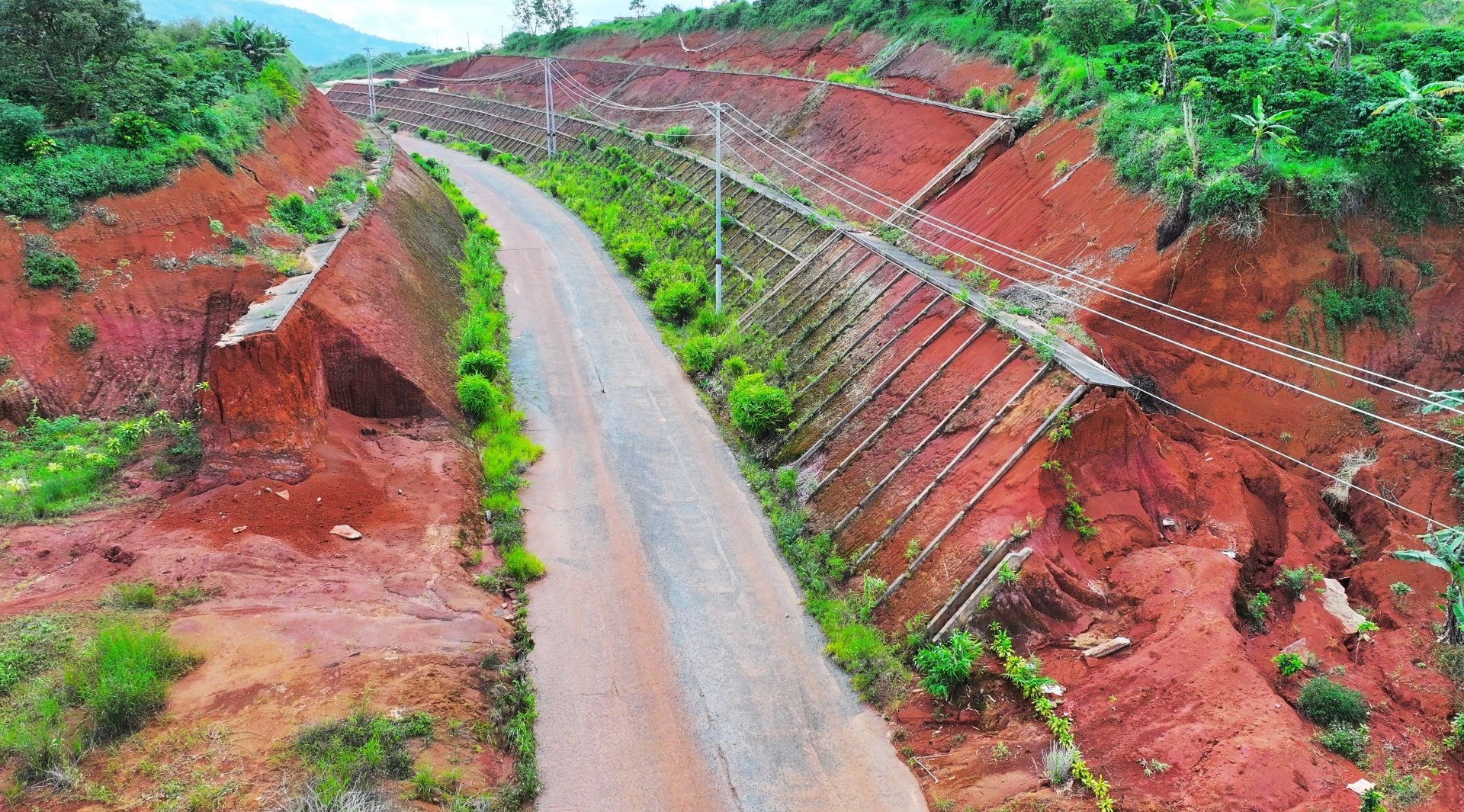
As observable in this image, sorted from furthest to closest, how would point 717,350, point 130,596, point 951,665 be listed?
point 717,350 < point 951,665 < point 130,596

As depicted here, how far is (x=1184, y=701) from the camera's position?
35.6ft

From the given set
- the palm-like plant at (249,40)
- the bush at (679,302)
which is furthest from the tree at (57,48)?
the bush at (679,302)

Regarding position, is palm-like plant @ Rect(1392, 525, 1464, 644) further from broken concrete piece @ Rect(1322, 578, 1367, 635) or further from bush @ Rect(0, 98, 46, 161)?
bush @ Rect(0, 98, 46, 161)

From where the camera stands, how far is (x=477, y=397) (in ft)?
69.0

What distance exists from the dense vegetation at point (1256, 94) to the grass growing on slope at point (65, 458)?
23.4 meters

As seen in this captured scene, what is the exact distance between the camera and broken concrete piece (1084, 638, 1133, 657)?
483 inches

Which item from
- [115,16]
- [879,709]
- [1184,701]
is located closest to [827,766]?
[879,709]

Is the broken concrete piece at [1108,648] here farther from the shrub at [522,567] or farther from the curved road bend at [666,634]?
the shrub at [522,567]

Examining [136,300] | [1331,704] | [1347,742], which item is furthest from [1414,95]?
[136,300]

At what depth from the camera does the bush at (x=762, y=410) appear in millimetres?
20297

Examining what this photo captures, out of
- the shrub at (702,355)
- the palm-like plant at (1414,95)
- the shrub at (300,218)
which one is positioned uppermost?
the palm-like plant at (1414,95)

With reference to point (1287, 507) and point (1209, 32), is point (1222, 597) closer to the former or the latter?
point (1287, 507)

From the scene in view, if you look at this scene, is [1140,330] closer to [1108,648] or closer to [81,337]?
[1108,648]

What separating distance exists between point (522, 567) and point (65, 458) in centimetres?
909
